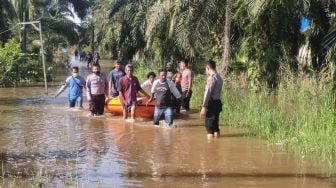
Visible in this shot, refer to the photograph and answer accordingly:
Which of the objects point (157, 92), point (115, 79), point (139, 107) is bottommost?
point (139, 107)

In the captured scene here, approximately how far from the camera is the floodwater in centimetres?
777

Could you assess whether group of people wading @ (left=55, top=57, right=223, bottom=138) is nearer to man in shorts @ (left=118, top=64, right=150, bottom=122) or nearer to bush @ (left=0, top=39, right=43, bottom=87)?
man in shorts @ (left=118, top=64, right=150, bottom=122)

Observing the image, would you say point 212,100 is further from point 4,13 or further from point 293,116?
point 4,13

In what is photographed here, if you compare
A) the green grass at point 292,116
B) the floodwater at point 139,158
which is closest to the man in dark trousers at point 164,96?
the floodwater at point 139,158

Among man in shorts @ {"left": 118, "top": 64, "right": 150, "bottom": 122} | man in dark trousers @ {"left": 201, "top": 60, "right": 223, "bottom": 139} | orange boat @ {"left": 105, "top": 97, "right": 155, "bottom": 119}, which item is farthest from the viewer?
orange boat @ {"left": 105, "top": 97, "right": 155, "bottom": 119}

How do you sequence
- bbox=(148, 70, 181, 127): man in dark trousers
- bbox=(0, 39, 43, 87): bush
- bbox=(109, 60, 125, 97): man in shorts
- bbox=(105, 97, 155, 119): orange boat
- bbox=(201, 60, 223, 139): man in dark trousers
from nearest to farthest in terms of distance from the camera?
bbox=(201, 60, 223, 139): man in dark trousers → bbox=(148, 70, 181, 127): man in dark trousers → bbox=(105, 97, 155, 119): orange boat → bbox=(109, 60, 125, 97): man in shorts → bbox=(0, 39, 43, 87): bush

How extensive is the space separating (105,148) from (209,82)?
8.08 feet

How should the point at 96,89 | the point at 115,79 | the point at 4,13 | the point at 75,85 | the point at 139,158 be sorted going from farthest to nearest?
the point at 4,13, the point at 75,85, the point at 115,79, the point at 96,89, the point at 139,158

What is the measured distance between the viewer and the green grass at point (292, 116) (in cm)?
948

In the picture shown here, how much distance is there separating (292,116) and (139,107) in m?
4.33

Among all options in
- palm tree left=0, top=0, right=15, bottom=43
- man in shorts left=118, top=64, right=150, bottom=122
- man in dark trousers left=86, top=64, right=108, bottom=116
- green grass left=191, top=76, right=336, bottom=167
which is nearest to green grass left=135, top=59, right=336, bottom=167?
green grass left=191, top=76, right=336, bottom=167

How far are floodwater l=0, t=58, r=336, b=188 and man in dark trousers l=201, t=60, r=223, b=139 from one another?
0.91 ft

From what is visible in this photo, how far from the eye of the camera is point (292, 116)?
11414 millimetres

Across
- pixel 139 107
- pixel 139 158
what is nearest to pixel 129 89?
pixel 139 107
